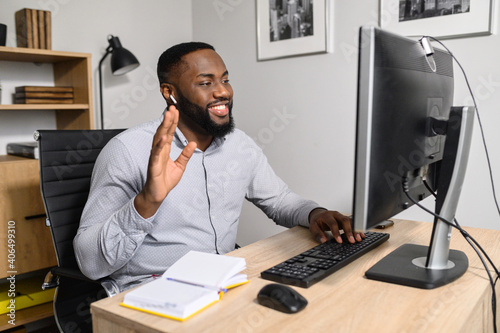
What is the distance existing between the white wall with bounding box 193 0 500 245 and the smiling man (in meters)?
0.80

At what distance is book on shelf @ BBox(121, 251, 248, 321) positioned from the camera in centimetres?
82

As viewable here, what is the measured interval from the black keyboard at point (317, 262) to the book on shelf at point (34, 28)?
1813 mm

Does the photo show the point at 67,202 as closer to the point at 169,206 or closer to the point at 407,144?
the point at 169,206

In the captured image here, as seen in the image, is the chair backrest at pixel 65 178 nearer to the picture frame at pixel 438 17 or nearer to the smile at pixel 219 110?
the smile at pixel 219 110

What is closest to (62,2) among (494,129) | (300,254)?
(300,254)

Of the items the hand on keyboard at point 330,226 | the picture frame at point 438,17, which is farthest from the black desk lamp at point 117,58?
the hand on keyboard at point 330,226

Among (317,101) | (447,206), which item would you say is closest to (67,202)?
(447,206)

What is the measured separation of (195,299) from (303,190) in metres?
1.81

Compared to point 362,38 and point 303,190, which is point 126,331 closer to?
point 362,38

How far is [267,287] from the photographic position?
0.87m

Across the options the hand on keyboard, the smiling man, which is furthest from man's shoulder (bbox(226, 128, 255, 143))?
the hand on keyboard

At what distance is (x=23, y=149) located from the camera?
7.20ft

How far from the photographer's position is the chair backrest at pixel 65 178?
4.89 ft

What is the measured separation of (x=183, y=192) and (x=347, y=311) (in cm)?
74
